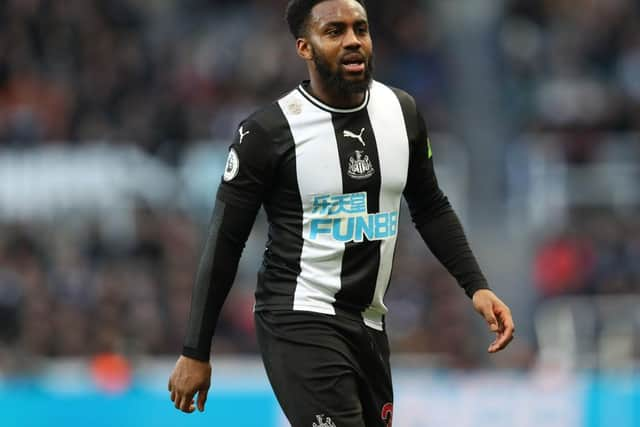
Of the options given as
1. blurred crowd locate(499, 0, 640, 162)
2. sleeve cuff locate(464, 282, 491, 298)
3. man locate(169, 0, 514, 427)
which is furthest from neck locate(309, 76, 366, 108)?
blurred crowd locate(499, 0, 640, 162)

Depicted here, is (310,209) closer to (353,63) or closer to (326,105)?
(326,105)

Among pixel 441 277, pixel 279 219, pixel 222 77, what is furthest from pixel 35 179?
pixel 279 219

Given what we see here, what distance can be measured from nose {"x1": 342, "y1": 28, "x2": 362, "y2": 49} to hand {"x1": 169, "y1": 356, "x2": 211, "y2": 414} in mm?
1231

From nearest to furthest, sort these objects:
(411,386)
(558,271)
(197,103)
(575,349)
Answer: (411,386), (575,349), (558,271), (197,103)

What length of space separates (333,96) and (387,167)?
0.32 metres

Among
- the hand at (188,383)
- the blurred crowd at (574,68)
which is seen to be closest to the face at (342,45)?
the hand at (188,383)

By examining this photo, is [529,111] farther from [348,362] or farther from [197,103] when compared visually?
[348,362]

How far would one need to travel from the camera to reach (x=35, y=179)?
43.7 feet

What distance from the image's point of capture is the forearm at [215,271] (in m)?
5.15

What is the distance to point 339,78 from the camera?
5.18 metres

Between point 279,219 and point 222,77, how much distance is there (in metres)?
9.49

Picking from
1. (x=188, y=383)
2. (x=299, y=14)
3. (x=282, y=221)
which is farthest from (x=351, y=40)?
(x=188, y=383)

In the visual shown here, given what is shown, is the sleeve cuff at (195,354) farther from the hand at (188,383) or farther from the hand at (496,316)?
the hand at (496,316)

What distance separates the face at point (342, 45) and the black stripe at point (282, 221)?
24 cm
